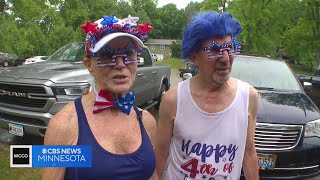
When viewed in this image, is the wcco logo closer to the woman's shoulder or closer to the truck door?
the woman's shoulder

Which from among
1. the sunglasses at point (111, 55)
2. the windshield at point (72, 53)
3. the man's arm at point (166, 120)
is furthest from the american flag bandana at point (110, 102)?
the windshield at point (72, 53)

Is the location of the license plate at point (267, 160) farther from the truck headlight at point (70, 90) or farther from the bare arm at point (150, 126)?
the bare arm at point (150, 126)

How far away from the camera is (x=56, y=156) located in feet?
4.91

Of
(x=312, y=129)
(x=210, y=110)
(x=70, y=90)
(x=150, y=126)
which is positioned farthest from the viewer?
(x=70, y=90)

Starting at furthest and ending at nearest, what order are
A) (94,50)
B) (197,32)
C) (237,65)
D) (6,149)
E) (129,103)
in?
(237,65), (6,149), (197,32), (129,103), (94,50)

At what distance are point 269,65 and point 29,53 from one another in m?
39.0

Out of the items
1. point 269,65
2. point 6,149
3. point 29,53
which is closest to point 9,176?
point 6,149

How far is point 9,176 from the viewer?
14.4ft

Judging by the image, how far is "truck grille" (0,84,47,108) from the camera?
207 inches

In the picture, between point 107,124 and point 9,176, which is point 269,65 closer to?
point 9,176

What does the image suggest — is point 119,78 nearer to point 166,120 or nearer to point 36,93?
point 166,120

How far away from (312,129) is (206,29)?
3240 millimetres

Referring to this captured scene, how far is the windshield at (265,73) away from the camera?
582 cm

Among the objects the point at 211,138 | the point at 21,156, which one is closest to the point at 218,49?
the point at 211,138
